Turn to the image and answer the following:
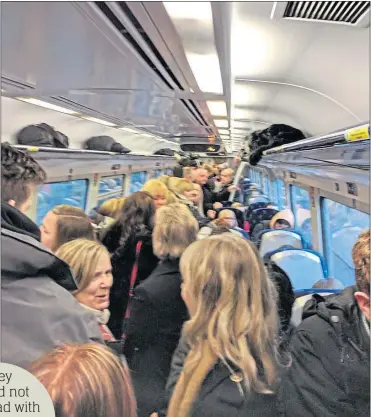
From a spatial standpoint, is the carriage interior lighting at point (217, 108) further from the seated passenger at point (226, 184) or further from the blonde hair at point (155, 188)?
the blonde hair at point (155, 188)

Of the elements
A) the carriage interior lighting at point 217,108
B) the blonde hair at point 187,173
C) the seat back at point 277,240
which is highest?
the carriage interior lighting at point 217,108

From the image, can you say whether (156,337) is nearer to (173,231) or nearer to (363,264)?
(173,231)

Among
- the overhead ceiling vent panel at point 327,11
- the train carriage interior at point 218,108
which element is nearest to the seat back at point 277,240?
the train carriage interior at point 218,108

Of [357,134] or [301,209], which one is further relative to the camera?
[301,209]

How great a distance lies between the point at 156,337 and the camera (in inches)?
59.9

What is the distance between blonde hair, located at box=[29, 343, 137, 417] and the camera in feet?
4.74

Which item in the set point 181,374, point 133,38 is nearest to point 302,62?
point 133,38

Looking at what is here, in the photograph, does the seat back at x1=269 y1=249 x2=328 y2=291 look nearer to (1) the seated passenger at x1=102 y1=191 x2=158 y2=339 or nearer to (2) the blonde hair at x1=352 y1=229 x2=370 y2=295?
(2) the blonde hair at x1=352 y1=229 x2=370 y2=295

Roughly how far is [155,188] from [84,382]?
0.66 metres

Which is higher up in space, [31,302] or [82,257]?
[82,257]

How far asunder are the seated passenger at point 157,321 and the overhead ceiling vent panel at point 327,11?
2.27ft

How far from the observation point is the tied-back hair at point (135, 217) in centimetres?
159

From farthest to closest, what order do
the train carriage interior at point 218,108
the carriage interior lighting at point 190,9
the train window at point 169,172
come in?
1. the train window at point 169,172
2. the train carriage interior at point 218,108
3. the carriage interior lighting at point 190,9

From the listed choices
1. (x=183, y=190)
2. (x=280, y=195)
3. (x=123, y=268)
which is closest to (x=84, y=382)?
(x=123, y=268)
